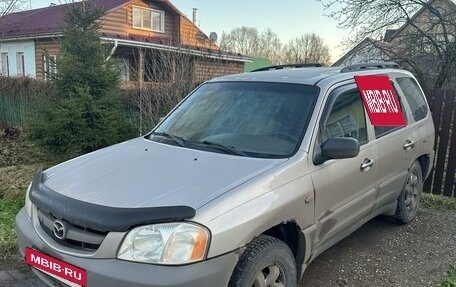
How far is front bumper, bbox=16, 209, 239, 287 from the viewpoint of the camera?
2.14 metres

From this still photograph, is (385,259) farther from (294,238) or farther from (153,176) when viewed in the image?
(153,176)

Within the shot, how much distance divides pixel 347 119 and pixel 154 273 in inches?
88.3

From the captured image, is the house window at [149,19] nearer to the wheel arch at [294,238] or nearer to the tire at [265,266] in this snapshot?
the wheel arch at [294,238]

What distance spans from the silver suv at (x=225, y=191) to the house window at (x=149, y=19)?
2029 centimetres

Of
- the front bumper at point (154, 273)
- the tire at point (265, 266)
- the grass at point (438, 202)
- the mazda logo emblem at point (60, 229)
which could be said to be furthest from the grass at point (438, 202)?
the mazda logo emblem at point (60, 229)

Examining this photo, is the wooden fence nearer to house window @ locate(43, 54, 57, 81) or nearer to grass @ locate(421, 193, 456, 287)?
grass @ locate(421, 193, 456, 287)

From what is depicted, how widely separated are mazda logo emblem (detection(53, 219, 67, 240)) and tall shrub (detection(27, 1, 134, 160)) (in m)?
4.83

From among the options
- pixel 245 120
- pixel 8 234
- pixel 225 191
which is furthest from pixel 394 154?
pixel 8 234

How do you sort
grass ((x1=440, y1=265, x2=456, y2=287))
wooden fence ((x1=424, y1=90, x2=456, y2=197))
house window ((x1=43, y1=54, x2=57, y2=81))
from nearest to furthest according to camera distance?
grass ((x1=440, y1=265, x2=456, y2=287)) → wooden fence ((x1=424, y1=90, x2=456, y2=197)) → house window ((x1=43, y1=54, x2=57, y2=81))

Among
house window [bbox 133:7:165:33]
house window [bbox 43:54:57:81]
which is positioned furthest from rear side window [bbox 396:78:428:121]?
house window [bbox 133:7:165:33]

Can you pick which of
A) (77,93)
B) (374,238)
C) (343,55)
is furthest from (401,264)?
(343,55)

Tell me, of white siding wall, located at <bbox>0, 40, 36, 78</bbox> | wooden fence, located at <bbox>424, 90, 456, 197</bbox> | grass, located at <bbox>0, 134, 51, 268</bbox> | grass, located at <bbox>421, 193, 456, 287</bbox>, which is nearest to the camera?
grass, located at <bbox>0, 134, 51, 268</bbox>

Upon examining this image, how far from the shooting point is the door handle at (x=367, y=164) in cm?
364

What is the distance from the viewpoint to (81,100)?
7.15 m
